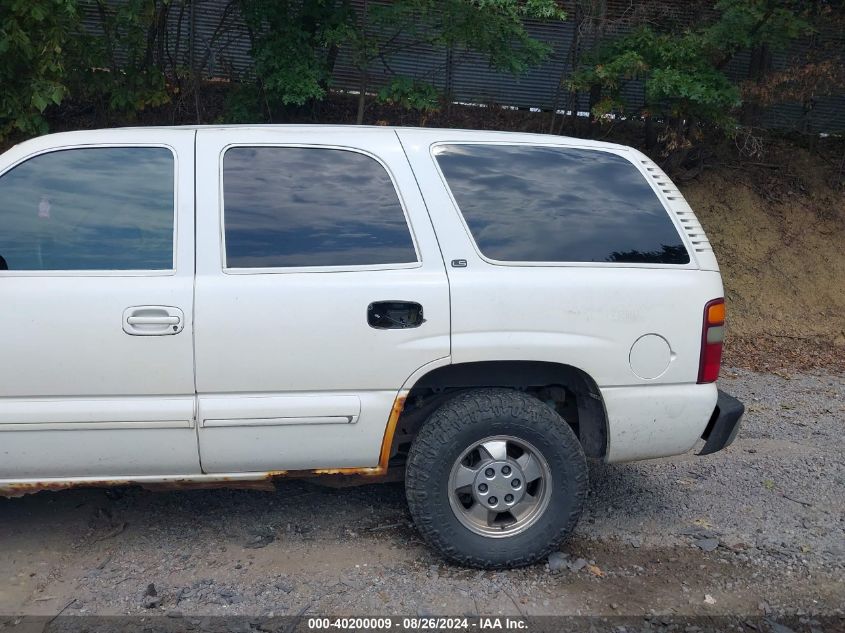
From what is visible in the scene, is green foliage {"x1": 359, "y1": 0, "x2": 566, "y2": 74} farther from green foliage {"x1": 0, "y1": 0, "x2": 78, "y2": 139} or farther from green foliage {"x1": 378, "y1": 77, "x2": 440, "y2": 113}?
green foliage {"x1": 0, "y1": 0, "x2": 78, "y2": 139}

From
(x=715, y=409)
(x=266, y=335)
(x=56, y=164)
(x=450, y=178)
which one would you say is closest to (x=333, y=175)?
(x=450, y=178)

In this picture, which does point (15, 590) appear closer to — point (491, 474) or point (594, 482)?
point (491, 474)

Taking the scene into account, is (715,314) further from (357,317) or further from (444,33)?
(444,33)

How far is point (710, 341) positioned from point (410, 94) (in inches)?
208

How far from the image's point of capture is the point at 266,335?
11.8ft

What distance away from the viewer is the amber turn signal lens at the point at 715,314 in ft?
12.8

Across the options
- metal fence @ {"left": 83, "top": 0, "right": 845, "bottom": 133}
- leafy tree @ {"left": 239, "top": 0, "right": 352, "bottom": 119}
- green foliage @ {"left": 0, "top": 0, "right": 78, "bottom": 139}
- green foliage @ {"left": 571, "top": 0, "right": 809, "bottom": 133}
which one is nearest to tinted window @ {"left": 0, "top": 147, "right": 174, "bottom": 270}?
green foliage @ {"left": 0, "top": 0, "right": 78, "bottom": 139}

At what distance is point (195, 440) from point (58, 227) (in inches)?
44.3

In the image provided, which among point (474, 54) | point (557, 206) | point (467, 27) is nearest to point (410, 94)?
point (467, 27)

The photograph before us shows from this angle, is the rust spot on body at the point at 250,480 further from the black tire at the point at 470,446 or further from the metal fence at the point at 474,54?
the metal fence at the point at 474,54

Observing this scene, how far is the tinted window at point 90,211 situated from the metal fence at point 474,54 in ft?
16.9

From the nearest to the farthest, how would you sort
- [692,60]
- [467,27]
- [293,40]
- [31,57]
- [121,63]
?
1. [31,57]
2. [467,27]
3. [293,40]
4. [121,63]
5. [692,60]

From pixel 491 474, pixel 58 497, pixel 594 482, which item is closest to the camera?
pixel 491 474

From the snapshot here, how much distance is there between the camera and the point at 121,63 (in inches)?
334
